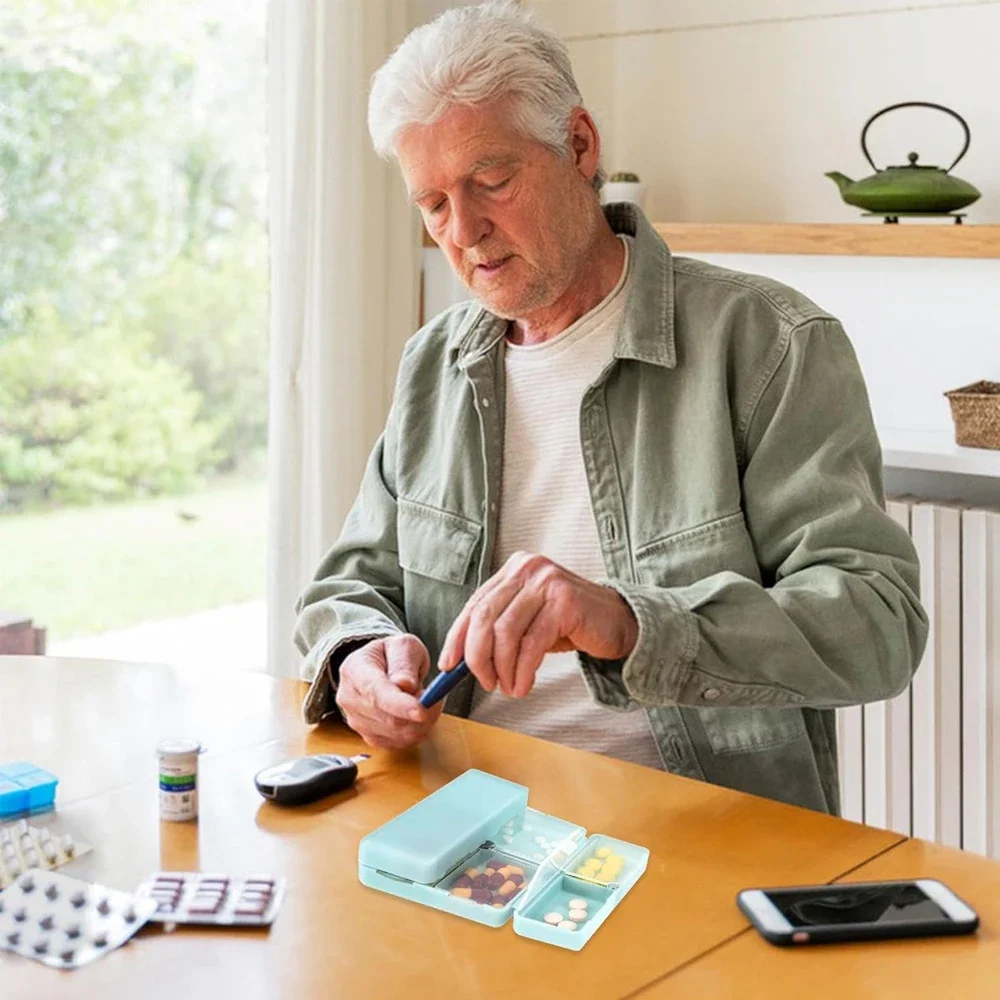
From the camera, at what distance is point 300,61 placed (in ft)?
9.00

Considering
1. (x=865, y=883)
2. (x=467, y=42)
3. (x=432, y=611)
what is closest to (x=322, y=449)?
→ (x=432, y=611)

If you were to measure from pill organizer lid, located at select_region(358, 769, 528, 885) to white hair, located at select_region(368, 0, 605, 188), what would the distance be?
0.71 metres

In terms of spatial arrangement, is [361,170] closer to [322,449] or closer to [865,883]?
[322,449]

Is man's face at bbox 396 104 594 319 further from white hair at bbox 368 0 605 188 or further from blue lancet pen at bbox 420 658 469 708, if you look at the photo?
blue lancet pen at bbox 420 658 469 708

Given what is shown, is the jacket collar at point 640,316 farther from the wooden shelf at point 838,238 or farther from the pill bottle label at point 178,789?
the wooden shelf at point 838,238

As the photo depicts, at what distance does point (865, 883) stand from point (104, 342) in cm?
360

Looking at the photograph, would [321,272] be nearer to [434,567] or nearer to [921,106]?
[921,106]

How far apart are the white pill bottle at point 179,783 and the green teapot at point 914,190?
1.58m

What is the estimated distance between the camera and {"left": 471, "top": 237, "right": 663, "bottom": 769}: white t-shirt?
164 cm

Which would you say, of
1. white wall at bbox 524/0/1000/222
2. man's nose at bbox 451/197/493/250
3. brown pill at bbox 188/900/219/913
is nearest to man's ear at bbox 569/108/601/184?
man's nose at bbox 451/197/493/250

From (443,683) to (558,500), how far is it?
1.22 feet

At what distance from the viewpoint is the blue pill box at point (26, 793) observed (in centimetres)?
130

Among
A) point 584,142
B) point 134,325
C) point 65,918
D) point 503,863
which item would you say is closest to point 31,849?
point 65,918

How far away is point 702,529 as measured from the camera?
157cm
